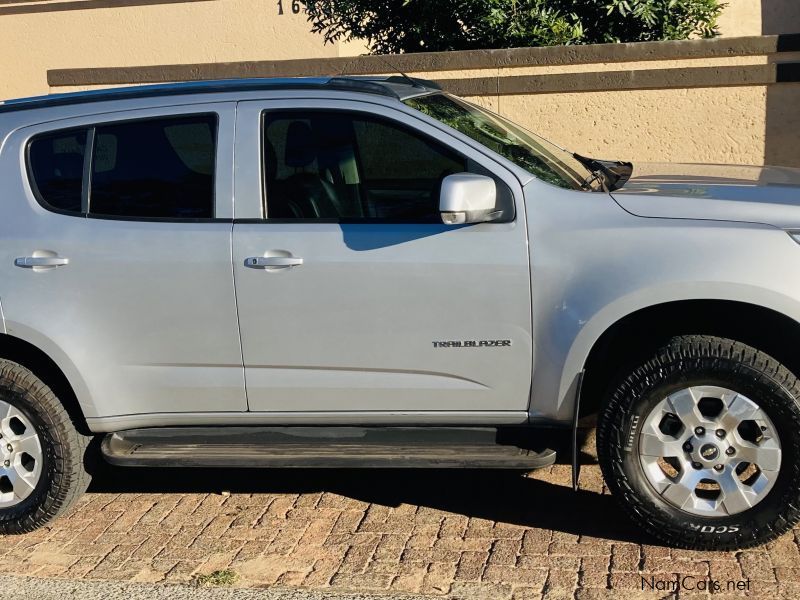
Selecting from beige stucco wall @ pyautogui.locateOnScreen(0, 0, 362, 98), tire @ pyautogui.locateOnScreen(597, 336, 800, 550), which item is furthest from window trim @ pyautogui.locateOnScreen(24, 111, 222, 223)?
beige stucco wall @ pyautogui.locateOnScreen(0, 0, 362, 98)

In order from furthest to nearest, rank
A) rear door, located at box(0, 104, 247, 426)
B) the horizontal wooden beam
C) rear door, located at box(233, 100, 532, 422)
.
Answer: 1. the horizontal wooden beam
2. rear door, located at box(0, 104, 247, 426)
3. rear door, located at box(233, 100, 532, 422)

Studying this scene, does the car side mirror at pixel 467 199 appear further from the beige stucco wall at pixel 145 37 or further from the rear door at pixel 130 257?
the beige stucco wall at pixel 145 37

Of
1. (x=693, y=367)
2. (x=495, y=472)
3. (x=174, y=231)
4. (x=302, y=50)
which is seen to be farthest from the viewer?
(x=302, y=50)

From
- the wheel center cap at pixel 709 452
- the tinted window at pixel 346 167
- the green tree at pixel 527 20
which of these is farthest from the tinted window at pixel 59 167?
the green tree at pixel 527 20

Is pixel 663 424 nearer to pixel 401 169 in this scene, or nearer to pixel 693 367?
pixel 693 367

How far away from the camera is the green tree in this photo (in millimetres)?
8828

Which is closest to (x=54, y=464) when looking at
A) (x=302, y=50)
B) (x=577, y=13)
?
(x=577, y=13)

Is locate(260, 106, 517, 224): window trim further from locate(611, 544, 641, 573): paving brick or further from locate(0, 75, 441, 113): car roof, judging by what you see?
locate(611, 544, 641, 573): paving brick

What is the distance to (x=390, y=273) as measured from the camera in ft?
14.4

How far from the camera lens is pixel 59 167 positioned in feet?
15.8

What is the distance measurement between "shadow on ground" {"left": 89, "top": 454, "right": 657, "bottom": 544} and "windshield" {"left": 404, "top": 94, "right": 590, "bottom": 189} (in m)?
1.52

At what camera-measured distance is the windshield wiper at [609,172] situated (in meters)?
4.82

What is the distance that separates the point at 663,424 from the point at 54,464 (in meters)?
2.75

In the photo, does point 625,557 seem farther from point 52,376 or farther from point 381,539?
point 52,376
